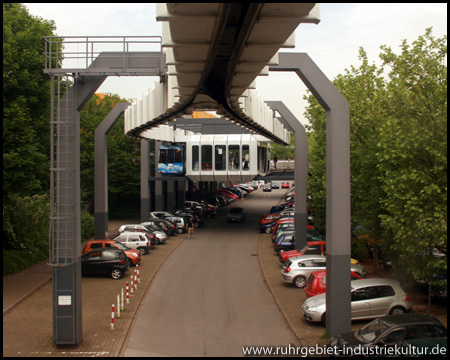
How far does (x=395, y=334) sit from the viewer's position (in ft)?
36.3

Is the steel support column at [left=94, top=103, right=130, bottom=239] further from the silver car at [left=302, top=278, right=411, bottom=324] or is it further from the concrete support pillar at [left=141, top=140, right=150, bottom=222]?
the silver car at [left=302, top=278, right=411, bottom=324]

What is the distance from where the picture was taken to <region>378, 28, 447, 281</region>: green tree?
1297 cm

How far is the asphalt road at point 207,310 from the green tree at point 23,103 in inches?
249

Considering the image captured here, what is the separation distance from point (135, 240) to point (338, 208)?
1707cm

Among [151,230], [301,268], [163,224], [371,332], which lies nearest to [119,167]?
[163,224]

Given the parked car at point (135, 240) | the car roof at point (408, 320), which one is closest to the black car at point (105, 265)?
the parked car at point (135, 240)

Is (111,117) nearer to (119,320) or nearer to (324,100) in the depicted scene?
(119,320)

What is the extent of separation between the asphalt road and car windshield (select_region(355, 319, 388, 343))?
6.29 ft

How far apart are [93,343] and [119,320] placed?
2.15 metres

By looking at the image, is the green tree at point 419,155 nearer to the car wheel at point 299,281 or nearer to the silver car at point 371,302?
the silver car at point 371,302

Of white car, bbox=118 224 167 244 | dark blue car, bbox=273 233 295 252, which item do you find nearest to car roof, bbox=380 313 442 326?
dark blue car, bbox=273 233 295 252

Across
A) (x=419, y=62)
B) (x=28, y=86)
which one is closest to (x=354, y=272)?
(x=419, y=62)

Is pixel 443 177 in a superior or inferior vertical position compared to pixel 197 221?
superior

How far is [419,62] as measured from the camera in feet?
46.5
